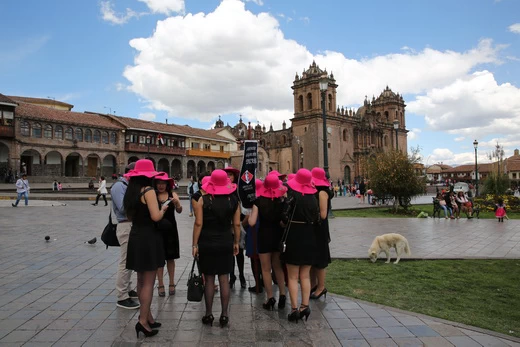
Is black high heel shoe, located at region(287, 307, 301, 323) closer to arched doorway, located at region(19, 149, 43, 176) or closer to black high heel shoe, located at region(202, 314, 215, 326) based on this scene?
black high heel shoe, located at region(202, 314, 215, 326)

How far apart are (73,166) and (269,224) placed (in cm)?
3904

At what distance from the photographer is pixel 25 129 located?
31.6 m

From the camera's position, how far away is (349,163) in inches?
2226

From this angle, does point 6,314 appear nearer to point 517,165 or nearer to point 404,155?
point 404,155

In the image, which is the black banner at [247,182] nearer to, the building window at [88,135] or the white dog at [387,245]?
the white dog at [387,245]

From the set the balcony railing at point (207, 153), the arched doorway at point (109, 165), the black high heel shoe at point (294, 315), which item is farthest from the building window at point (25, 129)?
the black high heel shoe at point (294, 315)

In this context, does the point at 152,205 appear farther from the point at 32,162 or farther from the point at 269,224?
the point at 32,162

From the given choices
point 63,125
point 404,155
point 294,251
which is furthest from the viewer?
point 63,125

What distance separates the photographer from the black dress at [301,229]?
4.07m

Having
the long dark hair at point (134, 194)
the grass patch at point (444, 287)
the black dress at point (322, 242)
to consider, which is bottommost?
the grass patch at point (444, 287)

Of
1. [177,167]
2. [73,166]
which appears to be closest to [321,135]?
[177,167]

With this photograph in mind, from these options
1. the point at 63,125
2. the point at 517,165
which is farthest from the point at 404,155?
the point at 517,165

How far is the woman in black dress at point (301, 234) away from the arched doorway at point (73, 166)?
3741cm

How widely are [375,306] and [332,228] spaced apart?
7374mm
